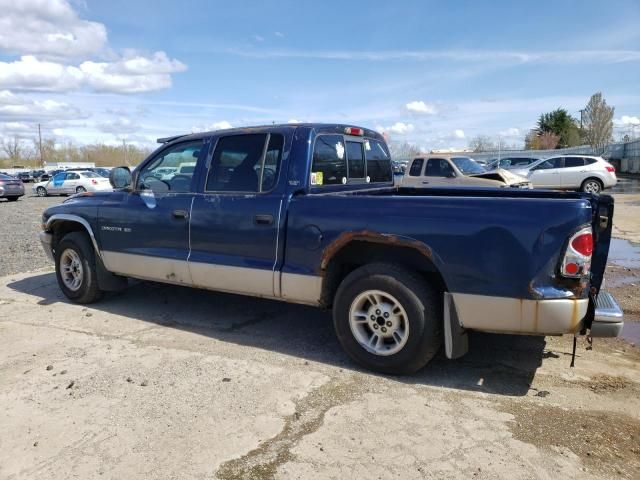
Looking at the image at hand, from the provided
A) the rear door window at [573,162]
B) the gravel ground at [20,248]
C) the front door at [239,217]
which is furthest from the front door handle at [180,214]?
the rear door window at [573,162]

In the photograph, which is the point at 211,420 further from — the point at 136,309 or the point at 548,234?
the point at 136,309

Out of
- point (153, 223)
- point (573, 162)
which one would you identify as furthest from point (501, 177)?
point (153, 223)

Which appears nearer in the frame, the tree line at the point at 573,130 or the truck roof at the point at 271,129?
the truck roof at the point at 271,129

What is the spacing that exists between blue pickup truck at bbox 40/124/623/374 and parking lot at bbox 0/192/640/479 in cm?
48

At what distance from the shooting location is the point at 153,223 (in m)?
5.39

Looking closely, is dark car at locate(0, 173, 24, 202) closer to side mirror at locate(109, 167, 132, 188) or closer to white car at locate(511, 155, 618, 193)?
side mirror at locate(109, 167, 132, 188)

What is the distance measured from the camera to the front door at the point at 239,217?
4605 millimetres

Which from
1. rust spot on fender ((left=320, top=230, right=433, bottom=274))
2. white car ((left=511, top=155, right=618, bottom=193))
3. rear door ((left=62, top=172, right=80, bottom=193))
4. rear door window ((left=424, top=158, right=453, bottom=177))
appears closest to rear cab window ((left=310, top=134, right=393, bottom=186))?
rust spot on fender ((left=320, top=230, right=433, bottom=274))

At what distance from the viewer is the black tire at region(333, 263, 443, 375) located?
12.8ft

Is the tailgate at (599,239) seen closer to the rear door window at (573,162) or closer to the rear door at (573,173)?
the rear door at (573,173)

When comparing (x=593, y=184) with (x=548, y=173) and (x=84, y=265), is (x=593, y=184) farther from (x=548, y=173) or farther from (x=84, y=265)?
(x=84, y=265)

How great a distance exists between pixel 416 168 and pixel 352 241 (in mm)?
11619

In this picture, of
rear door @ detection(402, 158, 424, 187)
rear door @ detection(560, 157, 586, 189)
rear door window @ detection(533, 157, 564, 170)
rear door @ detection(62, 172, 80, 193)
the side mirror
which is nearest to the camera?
the side mirror

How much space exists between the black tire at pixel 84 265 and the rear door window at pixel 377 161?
3.28 m
